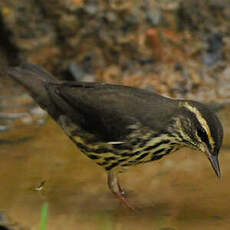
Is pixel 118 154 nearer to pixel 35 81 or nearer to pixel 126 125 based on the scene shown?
pixel 126 125

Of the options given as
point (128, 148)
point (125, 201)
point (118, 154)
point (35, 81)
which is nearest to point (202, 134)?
point (128, 148)

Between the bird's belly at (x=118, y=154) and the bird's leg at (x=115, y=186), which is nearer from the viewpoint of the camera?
the bird's belly at (x=118, y=154)

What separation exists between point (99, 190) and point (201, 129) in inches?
46.0

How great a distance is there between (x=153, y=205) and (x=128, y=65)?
3314mm

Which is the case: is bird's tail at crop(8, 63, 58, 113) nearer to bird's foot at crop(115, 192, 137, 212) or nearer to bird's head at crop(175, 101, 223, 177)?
bird's foot at crop(115, 192, 137, 212)

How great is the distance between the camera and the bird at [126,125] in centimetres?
519

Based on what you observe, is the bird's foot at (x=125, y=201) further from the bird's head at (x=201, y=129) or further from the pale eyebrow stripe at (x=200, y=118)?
the pale eyebrow stripe at (x=200, y=118)

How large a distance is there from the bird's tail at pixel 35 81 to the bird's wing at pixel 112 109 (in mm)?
224

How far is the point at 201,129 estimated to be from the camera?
16.5ft

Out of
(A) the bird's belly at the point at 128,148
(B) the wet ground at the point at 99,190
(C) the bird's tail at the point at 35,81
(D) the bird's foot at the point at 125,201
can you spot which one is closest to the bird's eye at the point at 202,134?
(A) the bird's belly at the point at 128,148

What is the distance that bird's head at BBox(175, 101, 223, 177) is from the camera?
16.1 ft

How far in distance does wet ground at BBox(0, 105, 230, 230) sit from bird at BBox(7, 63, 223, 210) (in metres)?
0.22

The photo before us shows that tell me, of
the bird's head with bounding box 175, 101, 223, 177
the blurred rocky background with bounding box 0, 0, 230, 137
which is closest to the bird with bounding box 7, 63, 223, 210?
the bird's head with bounding box 175, 101, 223, 177

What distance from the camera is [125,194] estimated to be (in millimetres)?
5539
